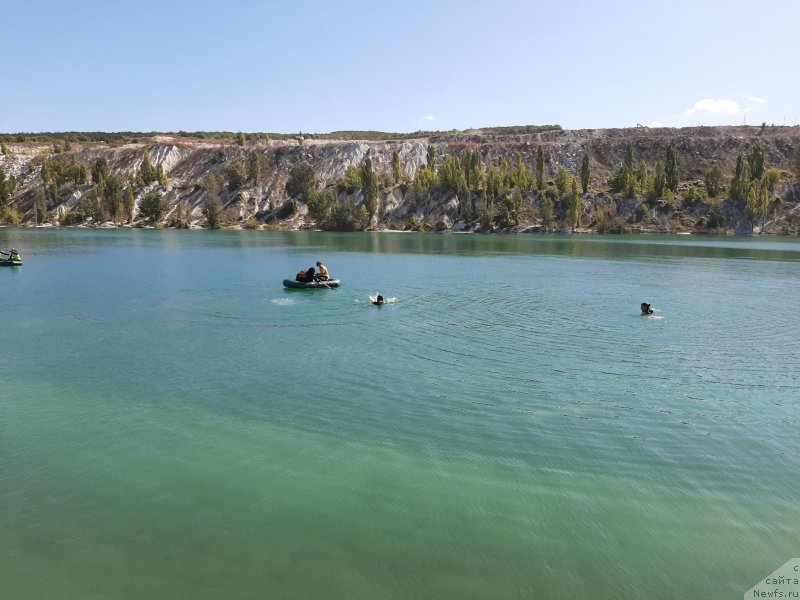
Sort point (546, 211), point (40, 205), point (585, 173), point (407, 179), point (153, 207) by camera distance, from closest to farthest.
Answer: point (546, 211) → point (585, 173) → point (153, 207) → point (40, 205) → point (407, 179)

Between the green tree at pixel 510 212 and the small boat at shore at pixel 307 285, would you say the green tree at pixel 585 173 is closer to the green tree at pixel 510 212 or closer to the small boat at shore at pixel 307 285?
the green tree at pixel 510 212

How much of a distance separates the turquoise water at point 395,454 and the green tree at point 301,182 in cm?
12787

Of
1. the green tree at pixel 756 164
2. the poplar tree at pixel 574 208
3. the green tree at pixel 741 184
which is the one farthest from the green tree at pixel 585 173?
the green tree at pixel 756 164

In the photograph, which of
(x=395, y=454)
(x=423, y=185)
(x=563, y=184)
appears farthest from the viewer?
(x=423, y=185)

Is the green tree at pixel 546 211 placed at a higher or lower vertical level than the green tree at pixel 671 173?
lower

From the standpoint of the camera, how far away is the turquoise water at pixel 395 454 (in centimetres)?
1090

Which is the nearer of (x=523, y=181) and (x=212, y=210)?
(x=523, y=181)

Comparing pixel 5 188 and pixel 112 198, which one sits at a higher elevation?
pixel 5 188

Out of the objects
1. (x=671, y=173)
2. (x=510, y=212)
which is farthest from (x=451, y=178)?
(x=671, y=173)

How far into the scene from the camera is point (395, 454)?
1556 cm

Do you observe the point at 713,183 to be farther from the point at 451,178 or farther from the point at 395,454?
the point at 395,454

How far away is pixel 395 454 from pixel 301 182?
151104 millimetres

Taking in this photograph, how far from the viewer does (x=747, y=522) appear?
1241cm

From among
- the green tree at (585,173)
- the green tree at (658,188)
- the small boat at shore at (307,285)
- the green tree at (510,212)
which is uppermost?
the green tree at (585,173)
